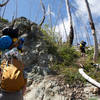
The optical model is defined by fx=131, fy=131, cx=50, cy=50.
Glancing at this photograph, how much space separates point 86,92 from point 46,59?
195 centimetres

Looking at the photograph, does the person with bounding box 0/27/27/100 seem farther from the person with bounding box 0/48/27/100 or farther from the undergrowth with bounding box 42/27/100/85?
the undergrowth with bounding box 42/27/100/85

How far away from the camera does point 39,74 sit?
407cm

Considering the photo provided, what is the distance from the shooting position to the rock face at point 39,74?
309 centimetres

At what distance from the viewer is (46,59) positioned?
456 cm

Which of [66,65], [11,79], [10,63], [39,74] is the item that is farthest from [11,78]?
[66,65]

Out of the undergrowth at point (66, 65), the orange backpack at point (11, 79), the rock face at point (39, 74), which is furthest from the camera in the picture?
the undergrowth at point (66, 65)

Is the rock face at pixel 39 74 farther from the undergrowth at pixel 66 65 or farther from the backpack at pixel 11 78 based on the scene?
the backpack at pixel 11 78

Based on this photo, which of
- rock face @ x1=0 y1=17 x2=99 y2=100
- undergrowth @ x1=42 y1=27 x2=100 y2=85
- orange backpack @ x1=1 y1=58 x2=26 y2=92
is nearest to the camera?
orange backpack @ x1=1 y1=58 x2=26 y2=92

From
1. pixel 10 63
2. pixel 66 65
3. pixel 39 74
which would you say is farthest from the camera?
pixel 66 65

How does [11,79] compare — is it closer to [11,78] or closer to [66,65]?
[11,78]

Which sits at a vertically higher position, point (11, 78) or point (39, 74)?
point (11, 78)

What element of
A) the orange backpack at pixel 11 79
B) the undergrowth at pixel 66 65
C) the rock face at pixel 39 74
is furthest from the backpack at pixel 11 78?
the undergrowth at pixel 66 65

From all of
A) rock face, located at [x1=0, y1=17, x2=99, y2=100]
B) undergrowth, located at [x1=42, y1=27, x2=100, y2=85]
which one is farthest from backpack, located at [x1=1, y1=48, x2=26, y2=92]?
undergrowth, located at [x1=42, y1=27, x2=100, y2=85]

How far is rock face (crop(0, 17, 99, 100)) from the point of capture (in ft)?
10.1
